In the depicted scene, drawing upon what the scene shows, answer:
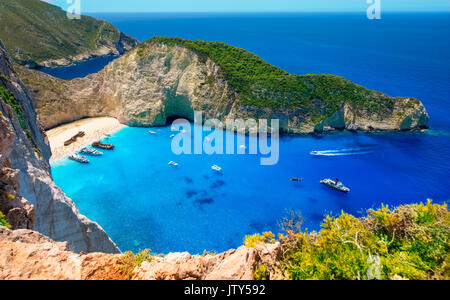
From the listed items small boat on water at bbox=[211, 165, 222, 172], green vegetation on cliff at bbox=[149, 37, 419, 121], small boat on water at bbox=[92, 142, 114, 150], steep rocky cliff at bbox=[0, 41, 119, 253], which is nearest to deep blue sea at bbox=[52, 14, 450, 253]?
small boat on water at bbox=[211, 165, 222, 172]

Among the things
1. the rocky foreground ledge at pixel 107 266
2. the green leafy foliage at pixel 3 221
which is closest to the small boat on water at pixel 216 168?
the green leafy foliage at pixel 3 221

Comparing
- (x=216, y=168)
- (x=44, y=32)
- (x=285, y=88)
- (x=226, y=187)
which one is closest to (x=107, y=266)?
(x=226, y=187)

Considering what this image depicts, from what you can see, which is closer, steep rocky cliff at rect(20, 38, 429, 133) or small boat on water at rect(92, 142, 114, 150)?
small boat on water at rect(92, 142, 114, 150)

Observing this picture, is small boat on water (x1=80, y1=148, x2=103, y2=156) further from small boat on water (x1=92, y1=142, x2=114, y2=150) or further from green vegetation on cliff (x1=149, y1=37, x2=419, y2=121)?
green vegetation on cliff (x1=149, y1=37, x2=419, y2=121)

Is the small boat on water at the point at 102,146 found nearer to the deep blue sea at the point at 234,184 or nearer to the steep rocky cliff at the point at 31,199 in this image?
the deep blue sea at the point at 234,184

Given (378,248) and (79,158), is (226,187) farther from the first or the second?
(378,248)
